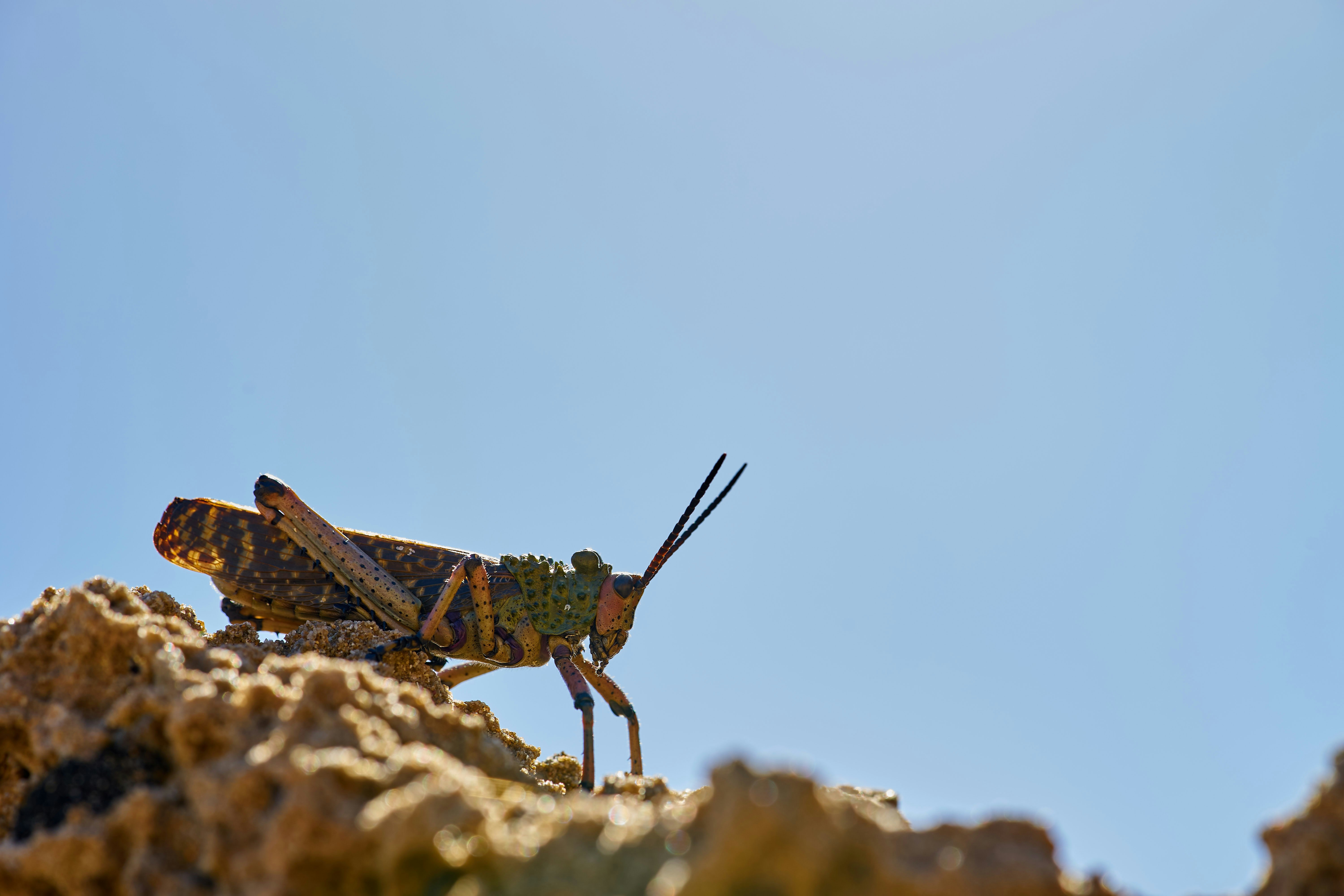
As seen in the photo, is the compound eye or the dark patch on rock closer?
the dark patch on rock

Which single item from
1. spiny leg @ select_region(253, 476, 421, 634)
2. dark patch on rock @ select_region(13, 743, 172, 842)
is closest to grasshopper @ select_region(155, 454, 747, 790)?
spiny leg @ select_region(253, 476, 421, 634)

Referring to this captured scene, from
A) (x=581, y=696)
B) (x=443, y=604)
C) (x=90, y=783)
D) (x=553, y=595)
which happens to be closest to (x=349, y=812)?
(x=90, y=783)

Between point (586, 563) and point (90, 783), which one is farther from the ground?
point (586, 563)

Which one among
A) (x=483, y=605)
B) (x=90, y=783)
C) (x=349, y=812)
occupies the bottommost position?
(x=349, y=812)

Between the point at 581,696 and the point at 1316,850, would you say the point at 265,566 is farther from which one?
the point at 1316,850

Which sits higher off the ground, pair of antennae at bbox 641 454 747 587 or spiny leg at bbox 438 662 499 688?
pair of antennae at bbox 641 454 747 587

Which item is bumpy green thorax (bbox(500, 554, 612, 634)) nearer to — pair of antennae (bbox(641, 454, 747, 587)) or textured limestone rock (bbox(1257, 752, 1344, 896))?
pair of antennae (bbox(641, 454, 747, 587))

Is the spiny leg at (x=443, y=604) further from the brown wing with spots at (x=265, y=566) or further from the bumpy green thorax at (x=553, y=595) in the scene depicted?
the bumpy green thorax at (x=553, y=595)

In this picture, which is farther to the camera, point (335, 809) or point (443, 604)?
point (443, 604)
